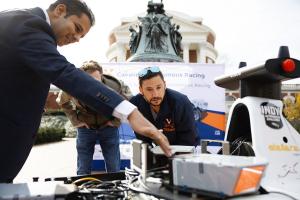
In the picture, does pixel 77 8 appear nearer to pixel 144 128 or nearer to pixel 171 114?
pixel 144 128

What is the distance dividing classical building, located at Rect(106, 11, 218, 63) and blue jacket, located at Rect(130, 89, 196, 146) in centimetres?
3729

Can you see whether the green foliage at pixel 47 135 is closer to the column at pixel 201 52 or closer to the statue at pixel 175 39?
the statue at pixel 175 39

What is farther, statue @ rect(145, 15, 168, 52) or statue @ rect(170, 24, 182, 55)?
statue @ rect(170, 24, 182, 55)

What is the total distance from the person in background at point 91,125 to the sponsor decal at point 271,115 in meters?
2.04

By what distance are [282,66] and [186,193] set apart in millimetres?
873

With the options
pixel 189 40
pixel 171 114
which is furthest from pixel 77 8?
pixel 189 40

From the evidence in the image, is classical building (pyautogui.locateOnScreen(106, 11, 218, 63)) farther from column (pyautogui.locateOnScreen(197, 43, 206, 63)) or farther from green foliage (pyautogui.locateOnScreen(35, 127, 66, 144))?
green foliage (pyautogui.locateOnScreen(35, 127, 66, 144))

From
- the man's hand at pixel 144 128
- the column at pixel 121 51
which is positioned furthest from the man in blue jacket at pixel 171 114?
the column at pixel 121 51

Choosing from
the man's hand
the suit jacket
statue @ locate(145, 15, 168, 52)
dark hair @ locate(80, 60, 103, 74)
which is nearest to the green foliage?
statue @ locate(145, 15, 168, 52)

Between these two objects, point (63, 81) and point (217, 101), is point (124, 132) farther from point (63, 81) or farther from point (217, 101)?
point (63, 81)

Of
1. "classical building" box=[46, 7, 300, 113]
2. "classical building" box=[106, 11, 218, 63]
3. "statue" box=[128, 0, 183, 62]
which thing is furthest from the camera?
"classical building" box=[46, 7, 300, 113]

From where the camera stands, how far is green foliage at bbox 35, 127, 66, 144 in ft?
62.1

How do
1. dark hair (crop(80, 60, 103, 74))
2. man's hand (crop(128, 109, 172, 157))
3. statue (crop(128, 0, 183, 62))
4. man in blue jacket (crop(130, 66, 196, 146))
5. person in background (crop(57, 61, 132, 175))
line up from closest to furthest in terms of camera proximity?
1. man's hand (crop(128, 109, 172, 157))
2. man in blue jacket (crop(130, 66, 196, 146))
3. dark hair (crop(80, 60, 103, 74))
4. person in background (crop(57, 61, 132, 175))
5. statue (crop(128, 0, 183, 62))

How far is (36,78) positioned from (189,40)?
42698 millimetres
